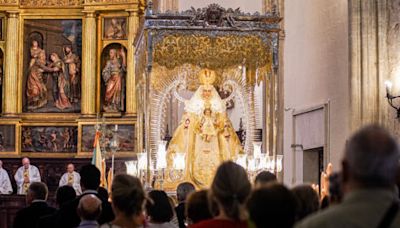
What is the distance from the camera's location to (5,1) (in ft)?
90.6

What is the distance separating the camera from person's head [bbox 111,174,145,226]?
616cm

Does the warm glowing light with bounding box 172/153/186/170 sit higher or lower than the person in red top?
lower

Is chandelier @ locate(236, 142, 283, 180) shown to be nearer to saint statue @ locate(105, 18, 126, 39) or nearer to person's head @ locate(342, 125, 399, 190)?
saint statue @ locate(105, 18, 126, 39)

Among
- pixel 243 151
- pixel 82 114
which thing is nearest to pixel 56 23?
pixel 82 114

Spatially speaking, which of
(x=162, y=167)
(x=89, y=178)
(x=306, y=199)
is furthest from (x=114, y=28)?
(x=306, y=199)

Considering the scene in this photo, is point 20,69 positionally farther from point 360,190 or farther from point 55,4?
point 360,190

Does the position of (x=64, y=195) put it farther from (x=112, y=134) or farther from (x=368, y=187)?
(x=112, y=134)

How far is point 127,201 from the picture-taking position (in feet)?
20.3

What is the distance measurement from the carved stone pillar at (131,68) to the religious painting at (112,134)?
49 centimetres

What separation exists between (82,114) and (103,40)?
2.20m

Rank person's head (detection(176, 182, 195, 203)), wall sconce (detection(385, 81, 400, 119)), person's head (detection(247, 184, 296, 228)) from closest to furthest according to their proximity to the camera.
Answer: person's head (detection(247, 184, 296, 228))
wall sconce (detection(385, 81, 400, 119))
person's head (detection(176, 182, 195, 203))

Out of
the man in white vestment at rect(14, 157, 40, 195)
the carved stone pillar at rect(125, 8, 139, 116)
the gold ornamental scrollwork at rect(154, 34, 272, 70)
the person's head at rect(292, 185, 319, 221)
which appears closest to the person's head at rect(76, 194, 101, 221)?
the person's head at rect(292, 185, 319, 221)

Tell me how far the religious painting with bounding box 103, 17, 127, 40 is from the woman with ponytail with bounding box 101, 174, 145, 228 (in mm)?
21578

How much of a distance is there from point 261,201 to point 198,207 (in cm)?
225
